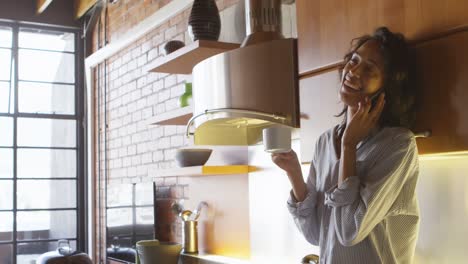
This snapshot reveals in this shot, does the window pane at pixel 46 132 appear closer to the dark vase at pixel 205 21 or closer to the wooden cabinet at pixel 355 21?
the dark vase at pixel 205 21

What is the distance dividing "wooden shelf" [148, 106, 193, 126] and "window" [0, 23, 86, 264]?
2477 mm

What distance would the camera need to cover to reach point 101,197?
5.16 meters

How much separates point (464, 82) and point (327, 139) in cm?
47

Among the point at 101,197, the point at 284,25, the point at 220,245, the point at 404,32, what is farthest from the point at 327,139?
the point at 101,197

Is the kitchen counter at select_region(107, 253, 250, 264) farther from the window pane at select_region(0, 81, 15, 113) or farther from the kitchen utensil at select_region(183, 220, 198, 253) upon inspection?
the window pane at select_region(0, 81, 15, 113)

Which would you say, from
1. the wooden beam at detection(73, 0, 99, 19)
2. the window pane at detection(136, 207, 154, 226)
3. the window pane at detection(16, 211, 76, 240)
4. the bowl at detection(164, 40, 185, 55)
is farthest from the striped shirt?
the window pane at detection(16, 211, 76, 240)

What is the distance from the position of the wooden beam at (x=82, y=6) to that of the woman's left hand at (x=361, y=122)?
400 cm

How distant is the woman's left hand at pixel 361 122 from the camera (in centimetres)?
154

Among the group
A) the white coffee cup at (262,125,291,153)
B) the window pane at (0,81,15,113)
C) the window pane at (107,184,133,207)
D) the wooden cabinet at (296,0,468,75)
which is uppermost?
the window pane at (0,81,15,113)

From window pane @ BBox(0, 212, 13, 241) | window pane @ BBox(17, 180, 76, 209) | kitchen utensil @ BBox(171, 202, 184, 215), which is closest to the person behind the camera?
kitchen utensil @ BBox(171, 202, 184, 215)

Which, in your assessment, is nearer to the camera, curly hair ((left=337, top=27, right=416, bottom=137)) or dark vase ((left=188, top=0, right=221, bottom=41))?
curly hair ((left=337, top=27, right=416, bottom=137))

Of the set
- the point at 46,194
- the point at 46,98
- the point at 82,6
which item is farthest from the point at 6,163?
the point at 82,6

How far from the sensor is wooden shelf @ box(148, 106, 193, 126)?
9.80 ft

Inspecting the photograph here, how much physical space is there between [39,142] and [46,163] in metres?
0.20
